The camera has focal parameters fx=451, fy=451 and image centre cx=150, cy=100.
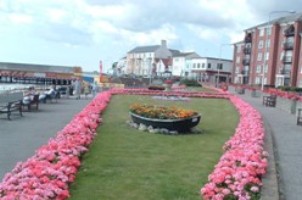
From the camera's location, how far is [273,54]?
90125mm

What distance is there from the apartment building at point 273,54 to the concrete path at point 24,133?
2299 inches

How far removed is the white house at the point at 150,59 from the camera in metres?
151

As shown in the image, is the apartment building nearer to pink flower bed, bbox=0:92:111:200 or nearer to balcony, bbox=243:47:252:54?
balcony, bbox=243:47:252:54

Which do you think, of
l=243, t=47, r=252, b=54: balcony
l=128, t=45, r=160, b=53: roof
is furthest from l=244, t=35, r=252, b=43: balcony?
l=128, t=45, r=160, b=53: roof

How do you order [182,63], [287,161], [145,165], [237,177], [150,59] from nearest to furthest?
[237,177], [145,165], [287,161], [182,63], [150,59]

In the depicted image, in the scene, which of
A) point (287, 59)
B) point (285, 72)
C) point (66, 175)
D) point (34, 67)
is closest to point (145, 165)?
point (66, 175)

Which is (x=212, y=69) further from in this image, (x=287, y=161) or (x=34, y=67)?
(x=287, y=161)

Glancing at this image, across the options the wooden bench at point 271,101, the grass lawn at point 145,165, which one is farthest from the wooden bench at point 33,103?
the wooden bench at point 271,101

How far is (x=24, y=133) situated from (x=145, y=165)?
670 centimetres

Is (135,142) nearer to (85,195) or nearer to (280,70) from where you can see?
(85,195)

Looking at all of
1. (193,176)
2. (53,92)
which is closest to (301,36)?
(53,92)

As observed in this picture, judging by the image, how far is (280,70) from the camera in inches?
3393

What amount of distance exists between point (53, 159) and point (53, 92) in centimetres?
2290

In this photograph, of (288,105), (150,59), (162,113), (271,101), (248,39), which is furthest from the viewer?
(150,59)
